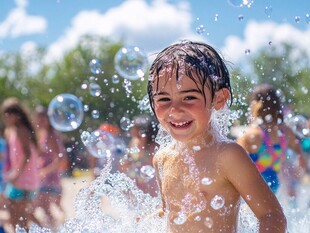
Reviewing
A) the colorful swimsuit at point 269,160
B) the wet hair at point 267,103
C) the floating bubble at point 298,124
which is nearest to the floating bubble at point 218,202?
the colorful swimsuit at point 269,160

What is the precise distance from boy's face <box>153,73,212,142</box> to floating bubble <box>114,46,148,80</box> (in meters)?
1.73

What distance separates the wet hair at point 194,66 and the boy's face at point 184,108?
29 millimetres

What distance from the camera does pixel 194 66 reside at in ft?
8.32

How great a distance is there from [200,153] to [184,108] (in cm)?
20

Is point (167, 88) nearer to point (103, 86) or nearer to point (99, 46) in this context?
point (103, 86)

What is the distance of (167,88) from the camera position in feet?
8.35

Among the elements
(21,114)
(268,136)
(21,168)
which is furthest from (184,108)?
(21,114)

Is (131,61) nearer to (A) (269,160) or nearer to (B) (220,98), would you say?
(A) (269,160)

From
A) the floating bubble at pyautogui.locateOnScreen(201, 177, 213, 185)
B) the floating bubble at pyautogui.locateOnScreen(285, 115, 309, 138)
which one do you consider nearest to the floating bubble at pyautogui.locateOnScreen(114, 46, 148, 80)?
the floating bubble at pyautogui.locateOnScreen(285, 115, 309, 138)

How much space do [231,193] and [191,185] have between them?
176mm

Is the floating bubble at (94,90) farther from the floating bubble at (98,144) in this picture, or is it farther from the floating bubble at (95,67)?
the floating bubble at (98,144)

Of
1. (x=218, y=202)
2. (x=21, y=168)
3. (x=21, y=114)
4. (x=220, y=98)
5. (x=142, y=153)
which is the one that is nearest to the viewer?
(x=218, y=202)

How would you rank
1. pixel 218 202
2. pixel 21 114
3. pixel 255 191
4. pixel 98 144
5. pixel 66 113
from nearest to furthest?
pixel 255 191
pixel 218 202
pixel 98 144
pixel 66 113
pixel 21 114

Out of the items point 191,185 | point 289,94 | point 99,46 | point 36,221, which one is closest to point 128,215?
point 191,185
